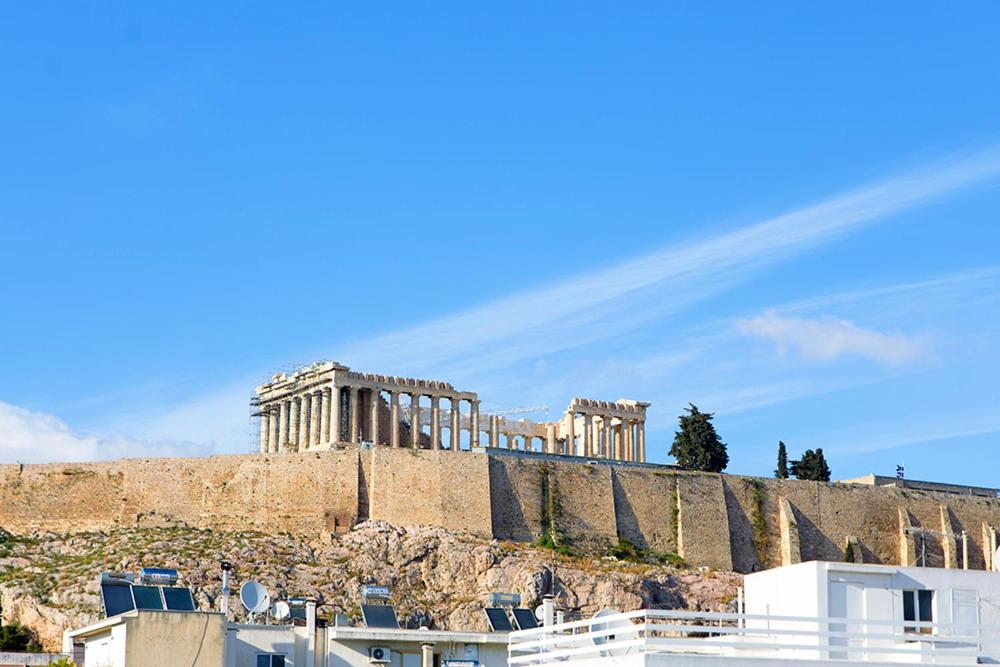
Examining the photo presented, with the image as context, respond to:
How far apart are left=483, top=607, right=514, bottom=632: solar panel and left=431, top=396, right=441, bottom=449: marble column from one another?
156ft

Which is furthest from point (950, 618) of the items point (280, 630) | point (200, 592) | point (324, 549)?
point (324, 549)

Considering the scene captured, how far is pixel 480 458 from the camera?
264 ft

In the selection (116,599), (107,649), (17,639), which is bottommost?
(17,639)

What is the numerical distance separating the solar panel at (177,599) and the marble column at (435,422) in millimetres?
51353

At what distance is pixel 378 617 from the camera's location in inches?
1548

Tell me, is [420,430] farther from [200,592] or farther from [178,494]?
[200,592]

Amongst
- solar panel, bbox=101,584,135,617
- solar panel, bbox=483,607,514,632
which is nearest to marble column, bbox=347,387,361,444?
solar panel, bbox=483,607,514,632

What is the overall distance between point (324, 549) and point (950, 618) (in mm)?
48141

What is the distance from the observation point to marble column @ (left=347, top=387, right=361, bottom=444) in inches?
3396

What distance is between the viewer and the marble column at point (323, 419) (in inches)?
3386

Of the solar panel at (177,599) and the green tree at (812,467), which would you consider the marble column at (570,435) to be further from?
the solar panel at (177,599)

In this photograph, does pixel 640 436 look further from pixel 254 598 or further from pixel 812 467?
pixel 254 598

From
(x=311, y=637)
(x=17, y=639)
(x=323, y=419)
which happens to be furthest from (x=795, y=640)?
(x=323, y=419)

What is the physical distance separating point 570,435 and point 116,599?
59944mm
